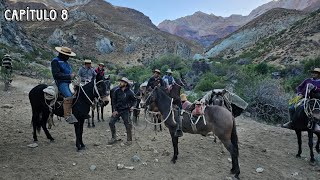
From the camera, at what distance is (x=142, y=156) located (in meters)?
7.55

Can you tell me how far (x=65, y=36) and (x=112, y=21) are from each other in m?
35.5

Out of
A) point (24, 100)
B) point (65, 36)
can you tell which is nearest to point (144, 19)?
point (65, 36)

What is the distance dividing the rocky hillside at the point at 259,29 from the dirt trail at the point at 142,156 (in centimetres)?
5386

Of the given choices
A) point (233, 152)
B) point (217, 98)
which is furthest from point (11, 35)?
point (233, 152)

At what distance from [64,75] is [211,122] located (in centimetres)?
375

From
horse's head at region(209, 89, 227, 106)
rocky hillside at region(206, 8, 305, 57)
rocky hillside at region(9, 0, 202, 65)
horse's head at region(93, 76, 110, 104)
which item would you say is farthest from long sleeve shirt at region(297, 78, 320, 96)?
rocky hillside at region(206, 8, 305, 57)

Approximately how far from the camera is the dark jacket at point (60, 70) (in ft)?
24.3

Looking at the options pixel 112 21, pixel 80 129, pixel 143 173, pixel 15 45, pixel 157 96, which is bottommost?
pixel 143 173

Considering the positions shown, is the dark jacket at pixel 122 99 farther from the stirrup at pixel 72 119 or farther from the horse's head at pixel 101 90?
the stirrup at pixel 72 119

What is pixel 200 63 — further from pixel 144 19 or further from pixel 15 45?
pixel 144 19

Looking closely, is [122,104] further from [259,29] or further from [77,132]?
[259,29]

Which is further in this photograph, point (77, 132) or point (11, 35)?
point (11, 35)

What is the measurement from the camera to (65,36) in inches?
2486

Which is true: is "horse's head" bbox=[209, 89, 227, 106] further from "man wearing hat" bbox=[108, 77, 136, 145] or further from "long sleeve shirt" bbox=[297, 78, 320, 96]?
"man wearing hat" bbox=[108, 77, 136, 145]
